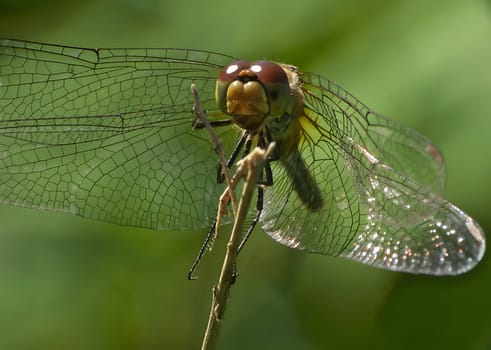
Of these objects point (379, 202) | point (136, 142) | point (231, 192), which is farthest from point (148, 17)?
point (231, 192)

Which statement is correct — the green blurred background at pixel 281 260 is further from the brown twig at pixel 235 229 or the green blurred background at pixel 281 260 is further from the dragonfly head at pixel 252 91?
the brown twig at pixel 235 229

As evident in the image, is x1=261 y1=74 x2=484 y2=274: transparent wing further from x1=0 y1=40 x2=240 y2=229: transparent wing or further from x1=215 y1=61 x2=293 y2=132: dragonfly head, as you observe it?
x1=0 y1=40 x2=240 y2=229: transparent wing

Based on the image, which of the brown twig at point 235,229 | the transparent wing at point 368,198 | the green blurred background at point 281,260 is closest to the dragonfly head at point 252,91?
the transparent wing at point 368,198

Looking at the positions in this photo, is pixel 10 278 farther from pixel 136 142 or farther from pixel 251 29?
pixel 251 29

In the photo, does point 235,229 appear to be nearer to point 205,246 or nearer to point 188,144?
point 205,246

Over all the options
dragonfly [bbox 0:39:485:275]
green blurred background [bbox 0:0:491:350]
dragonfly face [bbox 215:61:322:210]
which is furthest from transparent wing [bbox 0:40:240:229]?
green blurred background [bbox 0:0:491:350]
